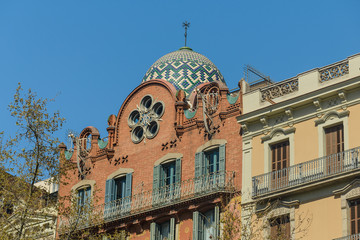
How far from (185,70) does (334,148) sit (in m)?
12.5

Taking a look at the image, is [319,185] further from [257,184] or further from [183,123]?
[183,123]

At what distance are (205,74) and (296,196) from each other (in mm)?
12014

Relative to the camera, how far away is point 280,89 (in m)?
39.9

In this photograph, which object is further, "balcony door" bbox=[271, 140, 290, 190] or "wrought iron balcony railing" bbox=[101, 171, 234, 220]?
"wrought iron balcony railing" bbox=[101, 171, 234, 220]

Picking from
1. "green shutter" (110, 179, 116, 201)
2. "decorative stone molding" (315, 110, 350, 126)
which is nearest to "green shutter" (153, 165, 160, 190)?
"green shutter" (110, 179, 116, 201)

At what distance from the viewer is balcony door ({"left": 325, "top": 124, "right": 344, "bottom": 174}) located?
119ft

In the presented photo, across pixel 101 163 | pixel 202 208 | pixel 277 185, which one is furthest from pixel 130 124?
pixel 277 185

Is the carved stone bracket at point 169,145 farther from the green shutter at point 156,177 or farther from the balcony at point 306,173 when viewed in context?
the balcony at point 306,173

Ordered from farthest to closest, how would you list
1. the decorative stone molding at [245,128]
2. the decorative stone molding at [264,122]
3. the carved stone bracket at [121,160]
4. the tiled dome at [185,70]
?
the tiled dome at [185,70] → the carved stone bracket at [121,160] → the decorative stone molding at [245,128] → the decorative stone molding at [264,122]

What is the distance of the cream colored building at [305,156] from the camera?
35875 millimetres

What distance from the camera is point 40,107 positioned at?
37.8m

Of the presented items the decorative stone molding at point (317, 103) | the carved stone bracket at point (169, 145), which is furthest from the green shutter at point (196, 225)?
the decorative stone molding at point (317, 103)

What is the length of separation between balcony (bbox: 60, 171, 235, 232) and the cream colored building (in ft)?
3.46

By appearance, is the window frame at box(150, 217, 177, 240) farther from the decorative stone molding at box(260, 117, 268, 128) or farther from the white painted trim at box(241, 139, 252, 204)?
the decorative stone molding at box(260, 117, 268, 128)
